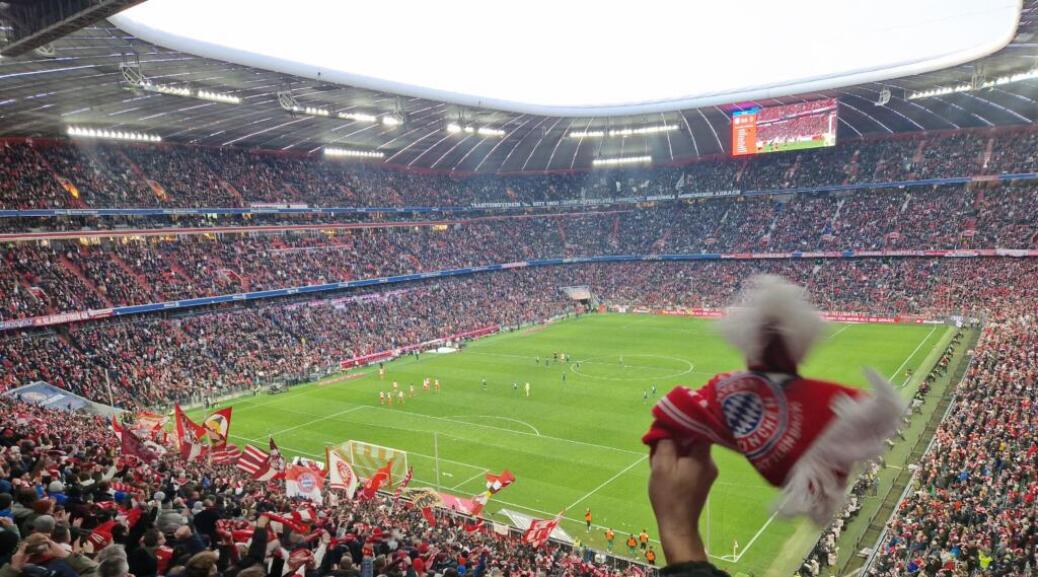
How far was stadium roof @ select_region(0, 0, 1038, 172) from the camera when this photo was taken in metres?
30.4

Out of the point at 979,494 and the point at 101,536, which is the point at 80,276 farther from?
the point at 979,494

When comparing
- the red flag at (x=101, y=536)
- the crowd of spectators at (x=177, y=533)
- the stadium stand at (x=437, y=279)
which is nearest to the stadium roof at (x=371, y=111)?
the stadium stand at (x=437, y=279)

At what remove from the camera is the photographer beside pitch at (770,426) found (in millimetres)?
1854

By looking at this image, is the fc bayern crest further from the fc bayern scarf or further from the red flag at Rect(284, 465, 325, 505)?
the red flag at Rect(284, 465, 325, 505)

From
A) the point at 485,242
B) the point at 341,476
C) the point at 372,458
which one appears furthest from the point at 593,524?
the point at 485,242

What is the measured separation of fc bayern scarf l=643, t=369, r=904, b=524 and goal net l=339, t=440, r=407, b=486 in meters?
→ 23.3

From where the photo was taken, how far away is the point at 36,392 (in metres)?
29.7

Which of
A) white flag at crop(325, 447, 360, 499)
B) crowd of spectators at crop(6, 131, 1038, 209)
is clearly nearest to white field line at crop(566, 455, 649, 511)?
white flag at crop(325, 447, 360, 499)

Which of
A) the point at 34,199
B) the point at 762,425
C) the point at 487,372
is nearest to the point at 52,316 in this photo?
the point at 34,199

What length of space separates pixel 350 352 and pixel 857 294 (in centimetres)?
4062

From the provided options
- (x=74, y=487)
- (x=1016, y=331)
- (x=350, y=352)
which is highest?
(x=74, y=487)

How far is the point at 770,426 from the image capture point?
1939mm

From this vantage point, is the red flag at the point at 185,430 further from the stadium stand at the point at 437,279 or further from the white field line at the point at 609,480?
the white field line at the point at 609,480

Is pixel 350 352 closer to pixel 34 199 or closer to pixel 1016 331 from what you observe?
pixel 34 199
